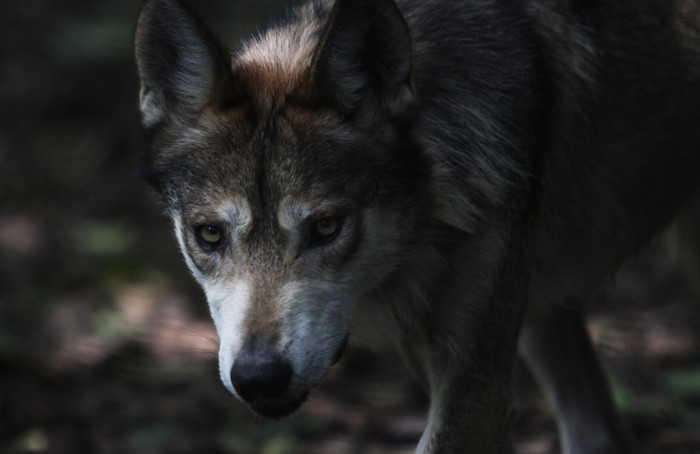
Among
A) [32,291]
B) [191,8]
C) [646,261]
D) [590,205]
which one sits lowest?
[646,261]

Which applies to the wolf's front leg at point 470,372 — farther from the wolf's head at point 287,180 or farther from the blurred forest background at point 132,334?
the blurred forest background at point 132,334

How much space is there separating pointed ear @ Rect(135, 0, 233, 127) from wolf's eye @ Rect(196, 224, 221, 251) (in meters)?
0.46

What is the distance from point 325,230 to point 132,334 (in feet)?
13.2

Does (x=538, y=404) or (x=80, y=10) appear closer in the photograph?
(x=538, y=404)

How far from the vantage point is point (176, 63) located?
4.14m

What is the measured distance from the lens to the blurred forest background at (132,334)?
6285mm

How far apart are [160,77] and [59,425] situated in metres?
2.71

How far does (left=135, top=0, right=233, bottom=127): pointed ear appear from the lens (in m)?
3.93

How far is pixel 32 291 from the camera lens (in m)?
8.00

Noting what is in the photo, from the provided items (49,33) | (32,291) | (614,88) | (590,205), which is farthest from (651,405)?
(49,33)

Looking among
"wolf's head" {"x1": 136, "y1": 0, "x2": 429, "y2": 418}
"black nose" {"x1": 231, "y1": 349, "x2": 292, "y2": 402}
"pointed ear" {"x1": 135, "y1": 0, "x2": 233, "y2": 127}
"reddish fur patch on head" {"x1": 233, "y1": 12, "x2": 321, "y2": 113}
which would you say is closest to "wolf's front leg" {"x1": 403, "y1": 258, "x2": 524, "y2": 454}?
"wolf's head" {"x1": 136, "y1": 0, "x2": 429, "y2": 418}

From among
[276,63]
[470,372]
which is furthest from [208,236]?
[470,372]

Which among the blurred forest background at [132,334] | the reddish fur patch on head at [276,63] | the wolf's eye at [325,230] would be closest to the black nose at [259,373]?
the wolf's eye at [325,230]

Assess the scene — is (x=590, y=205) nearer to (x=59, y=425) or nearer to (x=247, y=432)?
(x=247, y=432)
